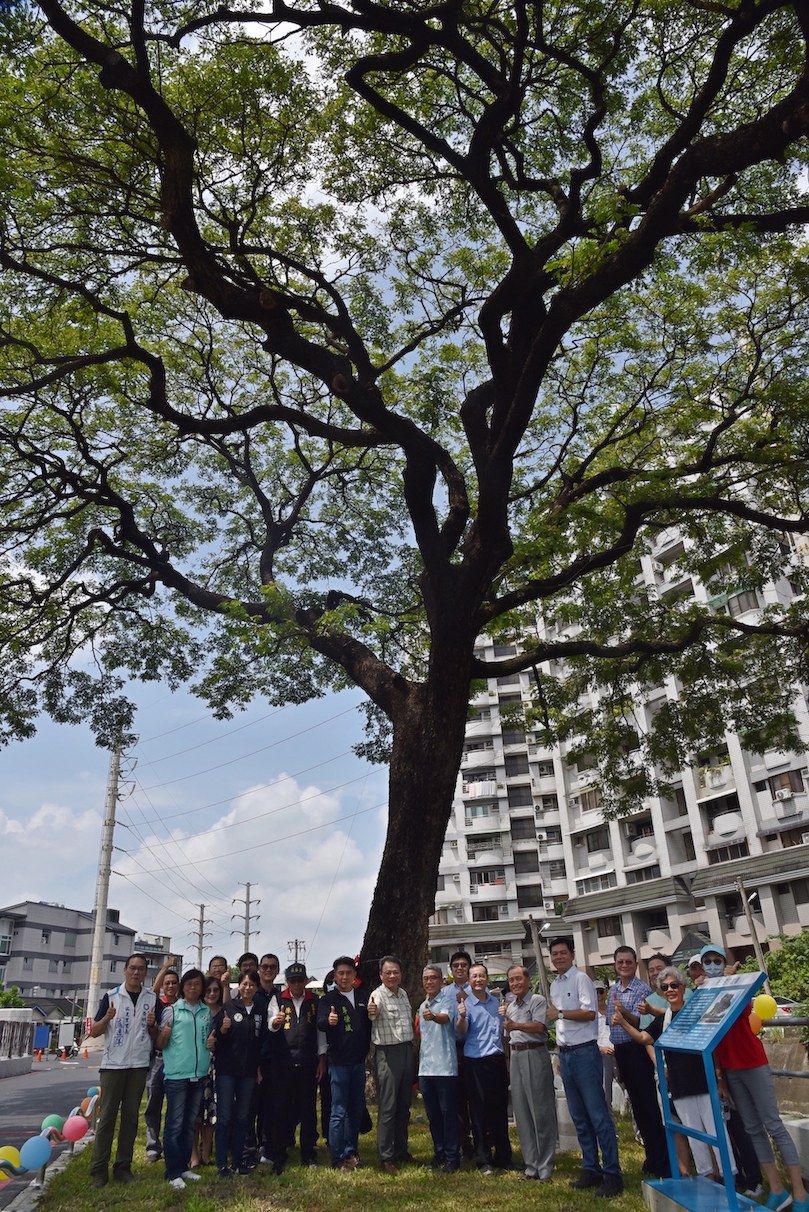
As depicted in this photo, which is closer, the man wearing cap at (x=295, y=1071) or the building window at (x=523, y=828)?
the man wearing cap at (x=295, y=1071)

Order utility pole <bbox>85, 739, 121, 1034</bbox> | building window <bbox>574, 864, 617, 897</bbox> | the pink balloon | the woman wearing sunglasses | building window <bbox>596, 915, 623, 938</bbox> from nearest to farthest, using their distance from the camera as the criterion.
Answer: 1. the woman wearing sunglasses
2. the pink balloon
3. utility pole <bbox>85, 739, 121, 1034</bbox>
4. building window <bbox>596, 915, 623, 938</bbox>
5. building window <bbox>574, 864, 617, 897</bbox>

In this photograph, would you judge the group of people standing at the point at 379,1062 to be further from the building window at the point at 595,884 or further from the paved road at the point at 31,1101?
A: the building window at the point at 595,884

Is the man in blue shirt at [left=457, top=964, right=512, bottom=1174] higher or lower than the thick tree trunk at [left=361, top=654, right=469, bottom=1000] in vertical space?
lower

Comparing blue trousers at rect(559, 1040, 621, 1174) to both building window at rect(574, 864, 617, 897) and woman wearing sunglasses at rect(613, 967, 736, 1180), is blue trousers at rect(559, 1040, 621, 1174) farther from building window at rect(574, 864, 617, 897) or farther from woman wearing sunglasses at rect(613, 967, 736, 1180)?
building window at rect(574, 864, 617, 897)

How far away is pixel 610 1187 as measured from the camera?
19.0 ft

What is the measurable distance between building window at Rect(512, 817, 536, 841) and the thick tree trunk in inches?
1739

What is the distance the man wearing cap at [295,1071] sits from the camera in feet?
23.2

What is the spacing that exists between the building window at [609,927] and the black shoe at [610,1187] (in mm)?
36469

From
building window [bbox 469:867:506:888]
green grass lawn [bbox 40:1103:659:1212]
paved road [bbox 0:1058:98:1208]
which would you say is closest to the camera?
green grass lawn [bbox 40:1103:659:1212]

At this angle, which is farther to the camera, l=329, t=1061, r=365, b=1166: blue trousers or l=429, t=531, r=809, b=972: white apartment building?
l=429, t=531, r=809, b=972: white apartment building

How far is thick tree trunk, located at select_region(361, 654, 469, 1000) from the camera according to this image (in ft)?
31.2

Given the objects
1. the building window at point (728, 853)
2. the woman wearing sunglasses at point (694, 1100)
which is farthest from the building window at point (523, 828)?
the woman wearing sunglasses at point (694, 1100)

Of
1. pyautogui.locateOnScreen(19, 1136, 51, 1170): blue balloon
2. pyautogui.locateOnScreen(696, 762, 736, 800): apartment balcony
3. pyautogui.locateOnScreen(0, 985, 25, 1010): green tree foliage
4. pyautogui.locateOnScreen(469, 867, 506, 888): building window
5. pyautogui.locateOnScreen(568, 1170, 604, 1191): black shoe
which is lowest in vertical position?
pyautogui.locateOnScreen(568, 1170, 604, 1191): black shoe

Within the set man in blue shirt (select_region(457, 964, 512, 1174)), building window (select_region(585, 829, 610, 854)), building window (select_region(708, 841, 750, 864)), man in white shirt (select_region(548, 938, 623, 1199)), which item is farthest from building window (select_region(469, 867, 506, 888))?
man in white shirt (select_region(548, 938, 623, 1199))
